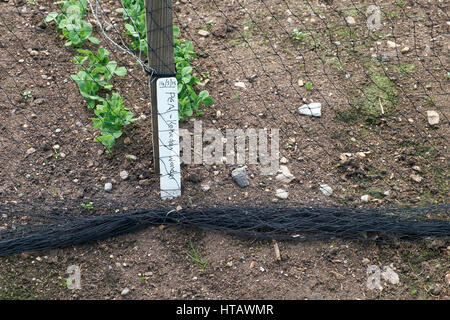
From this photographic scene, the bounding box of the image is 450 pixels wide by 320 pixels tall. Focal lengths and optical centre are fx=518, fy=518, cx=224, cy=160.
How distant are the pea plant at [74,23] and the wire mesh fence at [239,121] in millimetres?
12

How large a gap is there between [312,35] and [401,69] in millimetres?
622

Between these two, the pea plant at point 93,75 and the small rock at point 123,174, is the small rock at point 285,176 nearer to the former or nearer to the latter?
the small rock at point 123,174

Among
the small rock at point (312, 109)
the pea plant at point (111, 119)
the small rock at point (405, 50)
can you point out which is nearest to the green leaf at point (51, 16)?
the pea plant at point (111, 119)

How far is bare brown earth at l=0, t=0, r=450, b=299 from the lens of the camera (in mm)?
2371

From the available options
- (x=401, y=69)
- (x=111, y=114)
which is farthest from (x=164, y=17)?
(x=401, y=69)

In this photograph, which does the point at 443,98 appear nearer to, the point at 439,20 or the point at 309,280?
the point at 439,20

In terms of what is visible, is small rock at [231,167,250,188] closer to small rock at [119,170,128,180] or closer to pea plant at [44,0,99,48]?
small rock at [119,170,128,180]

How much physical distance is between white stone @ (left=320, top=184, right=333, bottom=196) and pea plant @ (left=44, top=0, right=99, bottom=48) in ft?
5.08

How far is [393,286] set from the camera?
2354mm

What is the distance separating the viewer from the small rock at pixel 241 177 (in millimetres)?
2715

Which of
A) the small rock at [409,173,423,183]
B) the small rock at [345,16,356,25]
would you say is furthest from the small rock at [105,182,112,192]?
the small rock at [345,16,356,25]

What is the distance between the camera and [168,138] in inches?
99.4

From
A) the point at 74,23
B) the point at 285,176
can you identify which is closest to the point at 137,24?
the point at 74,23

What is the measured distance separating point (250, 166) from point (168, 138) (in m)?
0.52
